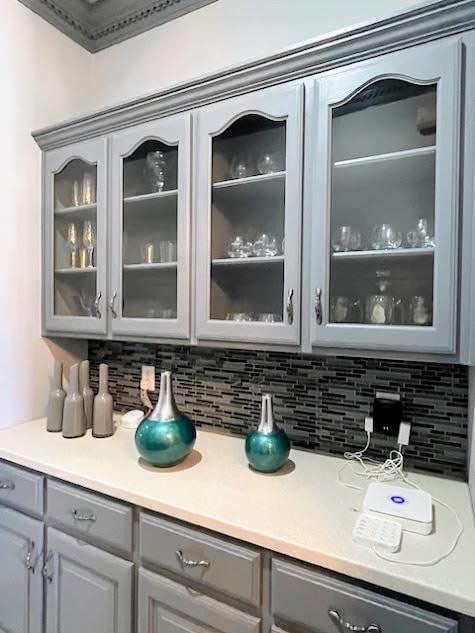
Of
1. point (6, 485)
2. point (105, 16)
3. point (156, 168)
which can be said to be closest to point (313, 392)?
point (156, 168)

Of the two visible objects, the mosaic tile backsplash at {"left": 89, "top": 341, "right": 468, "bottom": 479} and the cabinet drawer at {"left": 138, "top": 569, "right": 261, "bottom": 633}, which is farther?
the mosaic tile backsplash at {"left": 89, "top": 341, "right": 468, "bottom": 479}

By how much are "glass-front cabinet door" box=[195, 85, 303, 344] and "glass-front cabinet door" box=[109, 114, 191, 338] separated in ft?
0.23

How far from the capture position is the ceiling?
1.71 m

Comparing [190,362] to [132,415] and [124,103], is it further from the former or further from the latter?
[124,103]

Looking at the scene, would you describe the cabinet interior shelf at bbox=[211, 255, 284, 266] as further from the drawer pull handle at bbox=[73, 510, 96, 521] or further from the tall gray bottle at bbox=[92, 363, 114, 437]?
the drawer pull handle at bbox=[73, 510, 96, 521]

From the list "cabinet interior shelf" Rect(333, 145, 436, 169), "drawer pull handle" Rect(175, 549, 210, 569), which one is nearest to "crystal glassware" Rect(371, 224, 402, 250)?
"cabinet interior shelf" Rect(333, 145, 436, 169)

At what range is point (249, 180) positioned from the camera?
4.23ft

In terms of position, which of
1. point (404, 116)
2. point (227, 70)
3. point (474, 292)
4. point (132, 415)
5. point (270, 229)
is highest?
point (227, 70)

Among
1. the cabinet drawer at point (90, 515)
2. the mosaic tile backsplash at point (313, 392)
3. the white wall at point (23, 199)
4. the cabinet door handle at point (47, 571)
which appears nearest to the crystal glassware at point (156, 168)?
the white wall at point (23, 199)

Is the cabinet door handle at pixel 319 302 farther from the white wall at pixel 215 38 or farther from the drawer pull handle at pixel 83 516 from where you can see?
the drawer pull handle at pixel 83 516

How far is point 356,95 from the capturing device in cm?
108

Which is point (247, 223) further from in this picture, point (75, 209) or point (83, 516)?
point (83, 516)

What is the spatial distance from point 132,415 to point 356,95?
5.00 ft

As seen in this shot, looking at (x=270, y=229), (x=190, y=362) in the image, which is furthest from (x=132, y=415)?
(x=270, y=229)
